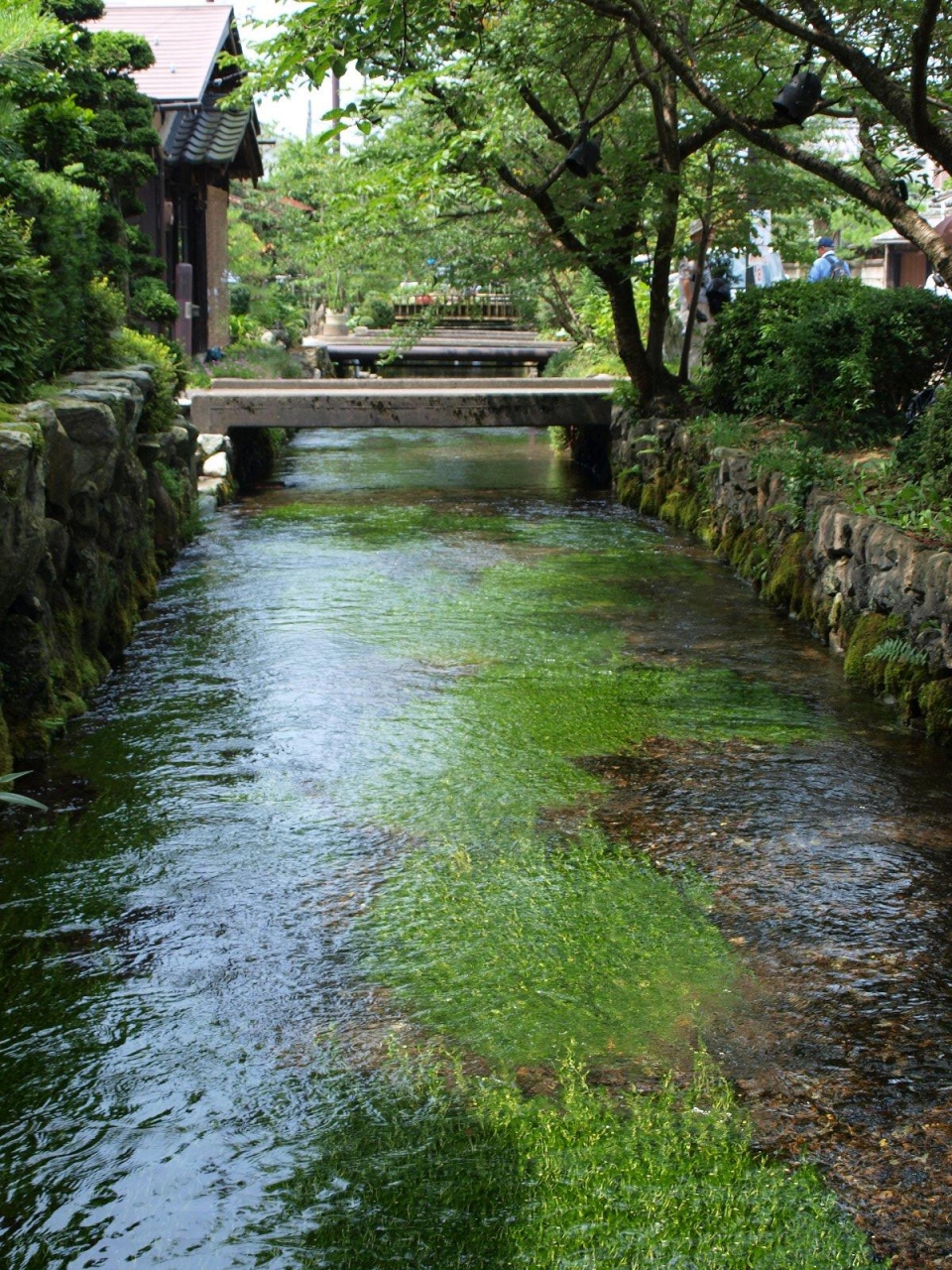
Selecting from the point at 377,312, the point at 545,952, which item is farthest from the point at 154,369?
the point at 377,312

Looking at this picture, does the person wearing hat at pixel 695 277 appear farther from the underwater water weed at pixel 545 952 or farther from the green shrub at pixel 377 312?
the green shrub at pixel 377 312

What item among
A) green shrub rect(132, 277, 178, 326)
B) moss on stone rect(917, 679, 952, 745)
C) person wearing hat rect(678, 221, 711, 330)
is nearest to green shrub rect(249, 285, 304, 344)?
green shrub rect(132, 277, 178, 326)

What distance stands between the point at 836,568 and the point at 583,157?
6.40 metres

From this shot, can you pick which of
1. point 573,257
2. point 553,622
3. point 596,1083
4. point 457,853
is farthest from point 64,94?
point 596,1083

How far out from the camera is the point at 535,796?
621cm

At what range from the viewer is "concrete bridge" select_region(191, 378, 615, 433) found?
1639 cm

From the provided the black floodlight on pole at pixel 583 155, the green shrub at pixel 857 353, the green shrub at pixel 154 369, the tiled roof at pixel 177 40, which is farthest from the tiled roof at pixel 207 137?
the green shrub at pixel 857 353

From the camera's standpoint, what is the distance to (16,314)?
7367mm

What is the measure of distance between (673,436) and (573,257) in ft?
8.54

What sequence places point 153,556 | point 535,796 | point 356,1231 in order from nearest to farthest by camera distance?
1. point 356,1231
2. point 535,796
3. point 153,556

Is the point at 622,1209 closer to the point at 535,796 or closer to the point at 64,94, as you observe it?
the point at 535,796

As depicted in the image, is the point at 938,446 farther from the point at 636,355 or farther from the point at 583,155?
the point at 636,355

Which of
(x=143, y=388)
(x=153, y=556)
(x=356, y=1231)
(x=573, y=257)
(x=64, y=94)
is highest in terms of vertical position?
(x=64, y=94)

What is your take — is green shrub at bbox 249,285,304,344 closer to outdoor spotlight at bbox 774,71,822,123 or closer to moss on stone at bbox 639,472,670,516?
moss on stone at bbox 639,472,670,516
